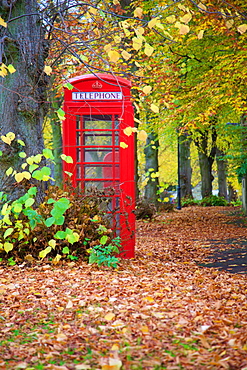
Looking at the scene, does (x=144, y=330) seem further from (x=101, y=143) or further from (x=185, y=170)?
(x=185, y=170)

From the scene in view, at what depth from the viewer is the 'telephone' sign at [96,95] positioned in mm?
6336

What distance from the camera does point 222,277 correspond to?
538 cm

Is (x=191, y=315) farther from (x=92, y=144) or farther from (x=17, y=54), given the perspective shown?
(x=17, y=54)

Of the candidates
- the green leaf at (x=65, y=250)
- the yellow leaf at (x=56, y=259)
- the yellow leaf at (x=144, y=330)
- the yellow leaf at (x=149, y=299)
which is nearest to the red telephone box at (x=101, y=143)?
the green leaf at (x=65, y=250)

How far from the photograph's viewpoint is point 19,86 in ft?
19.5

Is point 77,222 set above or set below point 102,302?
above

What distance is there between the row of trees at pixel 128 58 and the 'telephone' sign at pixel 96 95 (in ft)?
1.34

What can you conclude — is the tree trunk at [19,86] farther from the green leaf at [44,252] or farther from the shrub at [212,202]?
the shrub at [212,202]

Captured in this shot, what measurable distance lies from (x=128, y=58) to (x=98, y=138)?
230cm

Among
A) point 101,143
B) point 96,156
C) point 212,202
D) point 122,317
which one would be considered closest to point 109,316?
point 122,317

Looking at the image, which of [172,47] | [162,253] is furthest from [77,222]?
[172,47]

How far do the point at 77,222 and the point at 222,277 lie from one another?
213 centimetres

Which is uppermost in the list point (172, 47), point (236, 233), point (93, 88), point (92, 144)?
point (172, 47)

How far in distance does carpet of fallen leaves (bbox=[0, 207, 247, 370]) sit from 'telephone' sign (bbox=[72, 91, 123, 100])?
255 cm
